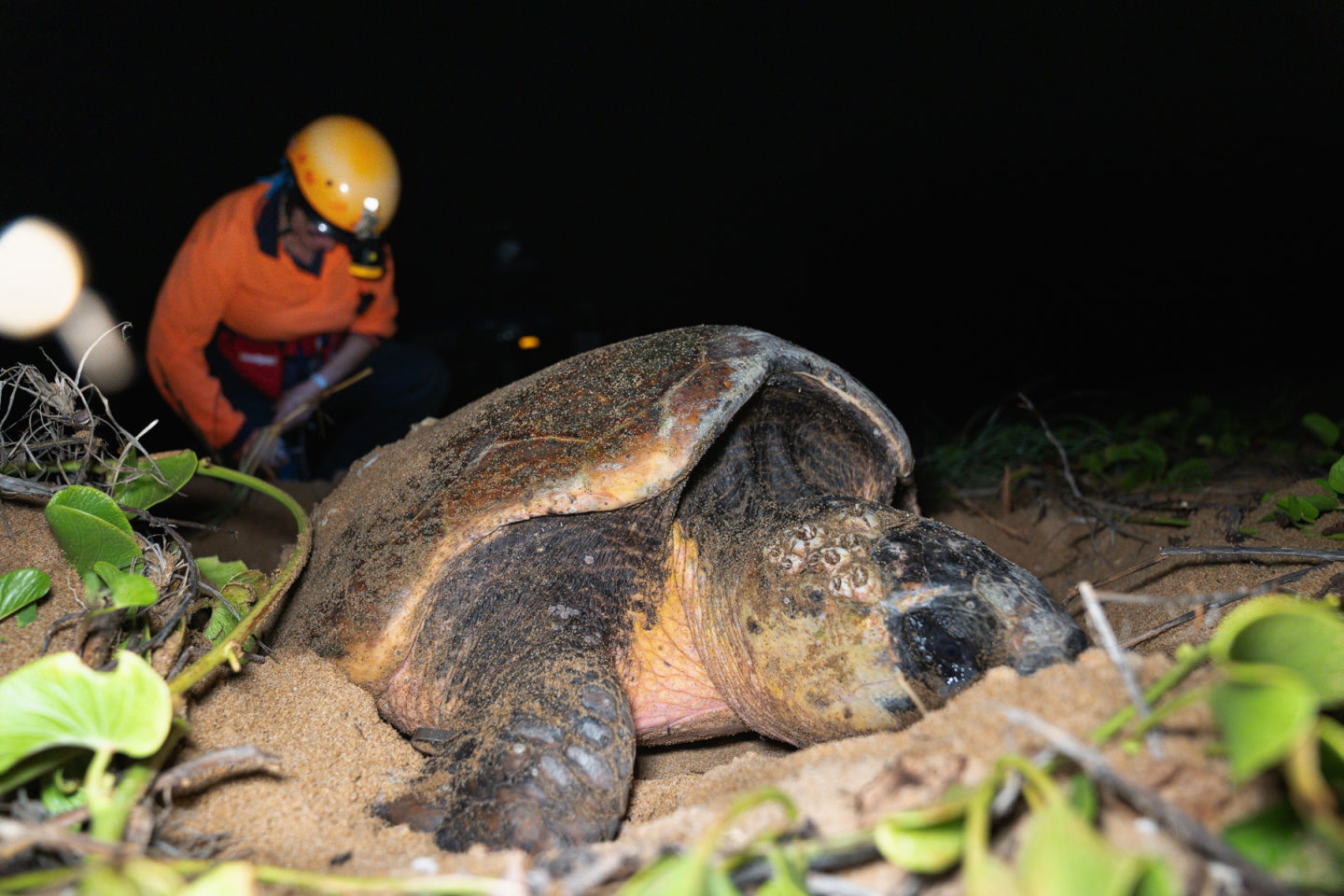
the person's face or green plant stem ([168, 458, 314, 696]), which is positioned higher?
the person's face

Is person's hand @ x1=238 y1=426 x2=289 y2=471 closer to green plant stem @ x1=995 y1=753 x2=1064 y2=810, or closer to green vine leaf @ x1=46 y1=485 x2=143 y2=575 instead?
green vine leaf @ x1=46 y1=485 x2=143 y2=575

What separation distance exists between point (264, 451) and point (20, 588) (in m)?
2.86

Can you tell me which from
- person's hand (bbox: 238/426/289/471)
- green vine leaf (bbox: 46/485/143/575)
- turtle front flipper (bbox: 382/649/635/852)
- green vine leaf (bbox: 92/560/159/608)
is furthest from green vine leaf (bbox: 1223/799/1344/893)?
person's hand (bbox: 238/426/289/471)

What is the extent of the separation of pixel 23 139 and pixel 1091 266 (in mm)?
13347

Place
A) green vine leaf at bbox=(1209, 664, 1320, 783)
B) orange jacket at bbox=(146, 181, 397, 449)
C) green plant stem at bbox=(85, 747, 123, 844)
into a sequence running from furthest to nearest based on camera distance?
orange jacket at bbox=(146, 181, 397, 449) < green plant stem at bbox=(85, 747, 123, 844) < green vine leaf at bbox=(1209, 664, 1320, 783)

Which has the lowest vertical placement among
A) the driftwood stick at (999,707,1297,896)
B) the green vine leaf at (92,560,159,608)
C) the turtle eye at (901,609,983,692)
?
the turtle eye at (901,609,983,692)

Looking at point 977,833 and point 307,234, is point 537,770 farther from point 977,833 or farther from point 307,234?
point 307,234

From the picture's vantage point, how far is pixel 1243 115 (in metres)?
10.0

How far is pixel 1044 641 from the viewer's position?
3.50 feet

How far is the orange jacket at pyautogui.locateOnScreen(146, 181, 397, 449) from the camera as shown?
12.5ft

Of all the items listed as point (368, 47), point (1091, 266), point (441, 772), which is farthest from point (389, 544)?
point (1091, 266)

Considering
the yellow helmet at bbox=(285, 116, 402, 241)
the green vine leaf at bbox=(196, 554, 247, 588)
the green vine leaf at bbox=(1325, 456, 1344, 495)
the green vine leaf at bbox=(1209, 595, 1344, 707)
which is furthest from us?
the yellow helmet at bbox=(285, 116, 402, 241)

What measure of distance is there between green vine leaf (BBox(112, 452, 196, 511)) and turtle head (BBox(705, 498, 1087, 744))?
44.8 inches

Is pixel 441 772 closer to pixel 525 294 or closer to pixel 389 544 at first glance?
pixel 389 544
